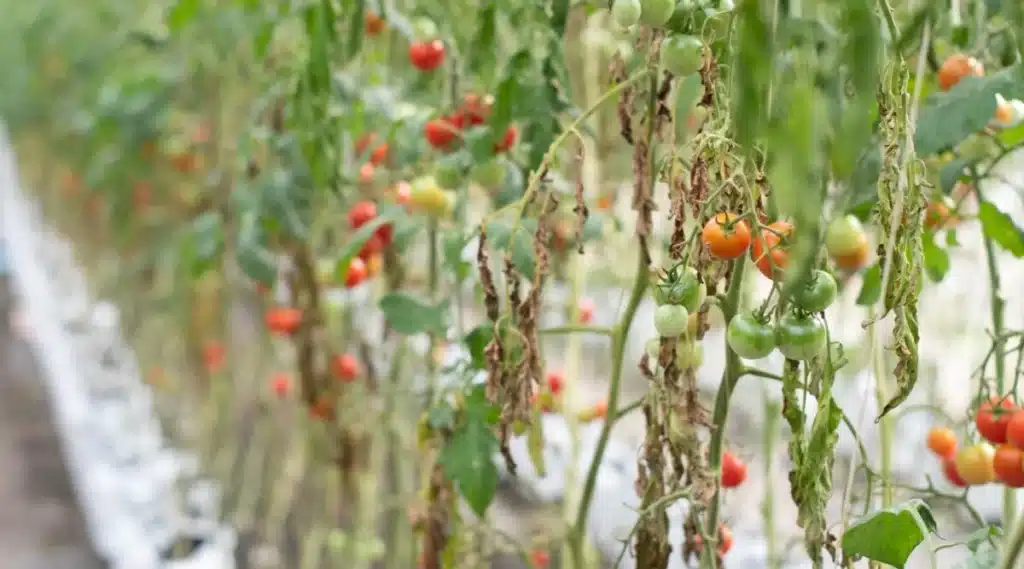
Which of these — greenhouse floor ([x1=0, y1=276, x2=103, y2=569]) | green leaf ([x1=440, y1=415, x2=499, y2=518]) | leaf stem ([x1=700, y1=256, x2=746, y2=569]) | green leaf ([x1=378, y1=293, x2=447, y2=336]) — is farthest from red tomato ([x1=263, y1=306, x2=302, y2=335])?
greenhouse floor ([x1=0, y1=276, x2=103, y2=569])

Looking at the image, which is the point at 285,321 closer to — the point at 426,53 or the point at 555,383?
the point at 555,383

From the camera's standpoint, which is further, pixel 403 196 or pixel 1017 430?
pixel 403 196

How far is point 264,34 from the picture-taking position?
1.12 meters

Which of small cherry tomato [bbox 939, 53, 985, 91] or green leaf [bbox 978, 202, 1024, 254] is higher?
small cherry tomato [bbox 939, 53, 985, 91]

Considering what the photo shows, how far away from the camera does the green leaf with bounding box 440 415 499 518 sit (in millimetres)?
811

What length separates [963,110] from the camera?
71 centimetres

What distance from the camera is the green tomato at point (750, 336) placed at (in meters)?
0.54

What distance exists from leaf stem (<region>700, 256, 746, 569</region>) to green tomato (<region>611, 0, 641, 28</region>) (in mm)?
164

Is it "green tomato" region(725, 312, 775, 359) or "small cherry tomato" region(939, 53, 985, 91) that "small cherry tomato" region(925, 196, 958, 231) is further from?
"green tomato" region(725, 312, 775, 359)

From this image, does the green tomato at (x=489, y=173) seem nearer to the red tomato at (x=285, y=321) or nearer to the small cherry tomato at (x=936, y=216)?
the small cherry tomato at (x=936, y=216)

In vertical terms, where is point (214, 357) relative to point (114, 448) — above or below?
above

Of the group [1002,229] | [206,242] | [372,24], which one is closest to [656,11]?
[1002,229]

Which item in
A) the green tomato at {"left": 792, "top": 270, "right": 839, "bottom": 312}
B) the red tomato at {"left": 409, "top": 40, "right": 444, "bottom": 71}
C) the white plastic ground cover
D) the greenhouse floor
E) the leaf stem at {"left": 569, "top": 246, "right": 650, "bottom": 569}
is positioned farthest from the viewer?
the greenhouse floor

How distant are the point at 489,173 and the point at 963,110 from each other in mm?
392
